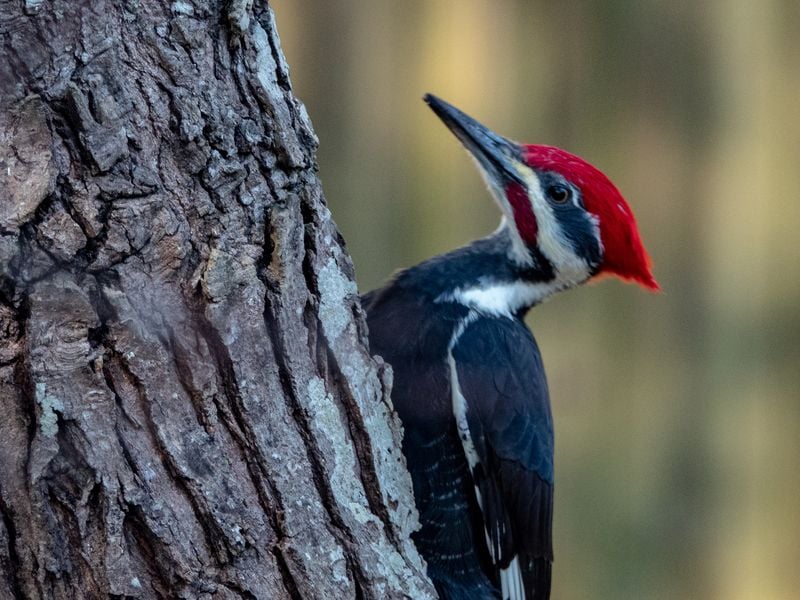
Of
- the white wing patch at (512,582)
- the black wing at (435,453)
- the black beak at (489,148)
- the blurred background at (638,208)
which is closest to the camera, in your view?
the black wing at (435,453)

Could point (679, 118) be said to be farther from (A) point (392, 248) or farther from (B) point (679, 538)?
(B) point (679, 538)

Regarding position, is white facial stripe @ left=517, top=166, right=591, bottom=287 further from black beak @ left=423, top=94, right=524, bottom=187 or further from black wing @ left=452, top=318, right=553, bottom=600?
black wing @ left=452, top=318, right=553, bottom=600

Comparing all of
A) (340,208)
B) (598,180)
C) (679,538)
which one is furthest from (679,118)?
(679,538)

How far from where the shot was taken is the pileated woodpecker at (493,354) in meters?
1.95

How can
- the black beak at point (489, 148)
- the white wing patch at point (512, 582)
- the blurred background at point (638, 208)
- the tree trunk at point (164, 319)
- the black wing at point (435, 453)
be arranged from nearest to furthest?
1. the tree trunk at point (164, 319)
2. the black wing at point (435, 453)
3. the white wing patch at point (512, 582)
4. the black beak at point (489, 148)
5. the blurred background at point (638, 208)

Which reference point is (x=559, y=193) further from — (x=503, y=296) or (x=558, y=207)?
(x=503, y=296)

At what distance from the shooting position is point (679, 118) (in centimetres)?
273

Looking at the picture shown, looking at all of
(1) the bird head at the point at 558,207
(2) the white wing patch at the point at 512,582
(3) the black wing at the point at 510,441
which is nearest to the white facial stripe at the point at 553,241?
(1) the bird head at the point at 558,207

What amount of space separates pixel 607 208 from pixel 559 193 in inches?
4.4

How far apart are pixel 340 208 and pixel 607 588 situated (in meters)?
1.27

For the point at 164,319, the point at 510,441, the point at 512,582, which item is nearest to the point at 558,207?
the point at 510,441

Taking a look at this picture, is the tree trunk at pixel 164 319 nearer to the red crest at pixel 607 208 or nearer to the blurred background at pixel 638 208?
the red crest at pixel 607 208

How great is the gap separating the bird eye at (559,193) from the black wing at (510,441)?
0.96ft

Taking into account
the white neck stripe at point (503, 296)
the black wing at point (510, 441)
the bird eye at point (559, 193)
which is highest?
the bird eye at point (559, 193)
